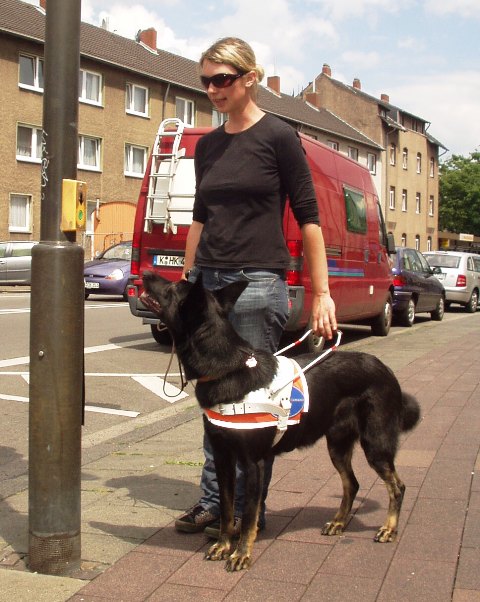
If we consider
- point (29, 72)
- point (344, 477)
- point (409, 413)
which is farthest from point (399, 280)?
point (29, 72)

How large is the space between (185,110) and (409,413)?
39.8 meters

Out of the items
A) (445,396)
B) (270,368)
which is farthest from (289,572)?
(445,396)

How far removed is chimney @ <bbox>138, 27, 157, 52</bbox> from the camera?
4431 cm

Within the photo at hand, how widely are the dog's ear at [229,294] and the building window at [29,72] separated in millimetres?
32674

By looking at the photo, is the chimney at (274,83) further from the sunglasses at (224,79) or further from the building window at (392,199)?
the sunglasses at (224,79)

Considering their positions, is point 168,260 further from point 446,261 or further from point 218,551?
point 446,261

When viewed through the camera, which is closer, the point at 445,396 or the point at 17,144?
the point at 445,396

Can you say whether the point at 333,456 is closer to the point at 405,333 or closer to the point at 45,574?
the point at 45,574

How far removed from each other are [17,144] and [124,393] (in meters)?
27.8

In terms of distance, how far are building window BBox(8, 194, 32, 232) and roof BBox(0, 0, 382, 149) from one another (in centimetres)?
639

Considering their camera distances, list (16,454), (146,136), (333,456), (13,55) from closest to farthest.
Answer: (333,456)
(16,454)
(13,55)
(146,136)

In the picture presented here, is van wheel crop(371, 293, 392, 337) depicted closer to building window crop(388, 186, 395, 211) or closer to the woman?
the woman

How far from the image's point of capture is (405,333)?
15.9 meters

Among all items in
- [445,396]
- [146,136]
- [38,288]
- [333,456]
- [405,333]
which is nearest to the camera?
[38,288]
